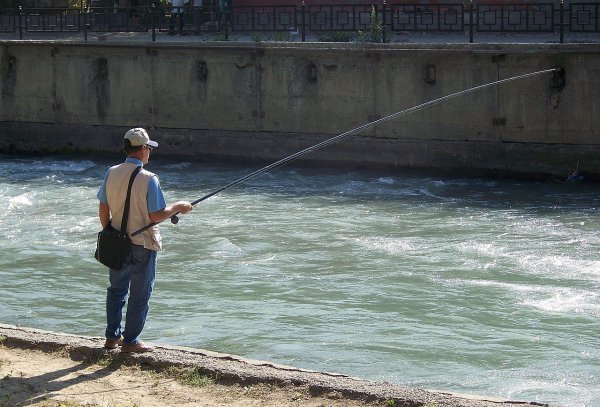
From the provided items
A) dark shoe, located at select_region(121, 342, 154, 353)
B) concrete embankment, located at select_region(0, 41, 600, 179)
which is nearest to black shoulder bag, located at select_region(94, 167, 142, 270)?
dark shoe, located at select_region(121, 342, 154, 353)

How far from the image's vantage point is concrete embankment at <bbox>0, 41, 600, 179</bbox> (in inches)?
723

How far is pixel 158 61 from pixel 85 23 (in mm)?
1963

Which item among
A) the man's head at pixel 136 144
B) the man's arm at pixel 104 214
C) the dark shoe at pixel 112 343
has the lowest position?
the dark shoe at pixel 112 343

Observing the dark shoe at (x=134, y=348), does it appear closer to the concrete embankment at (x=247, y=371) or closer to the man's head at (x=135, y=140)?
the concrete embankment at (x=247, y=371)

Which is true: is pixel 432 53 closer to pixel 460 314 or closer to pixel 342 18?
pixel 342 18

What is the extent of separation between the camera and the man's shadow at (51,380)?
21.6 ft

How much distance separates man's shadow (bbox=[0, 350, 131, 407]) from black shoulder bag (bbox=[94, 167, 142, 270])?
0.61 m

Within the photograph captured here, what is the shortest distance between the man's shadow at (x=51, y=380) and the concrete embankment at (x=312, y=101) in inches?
483

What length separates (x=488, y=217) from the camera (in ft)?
50.9

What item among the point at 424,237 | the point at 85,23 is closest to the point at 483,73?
the point at 424,237

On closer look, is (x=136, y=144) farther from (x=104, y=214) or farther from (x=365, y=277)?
(x=365, y=277)

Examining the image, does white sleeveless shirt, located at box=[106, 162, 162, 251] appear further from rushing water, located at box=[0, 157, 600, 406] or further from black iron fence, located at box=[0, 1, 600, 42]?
black iron fence, located at box=[0, 1, 600, 42]

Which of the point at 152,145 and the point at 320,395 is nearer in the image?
the point at 320,395

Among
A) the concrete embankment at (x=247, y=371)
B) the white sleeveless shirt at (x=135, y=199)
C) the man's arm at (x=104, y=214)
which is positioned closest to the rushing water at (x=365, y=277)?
the concrete embankment at (x=247, y=371)
